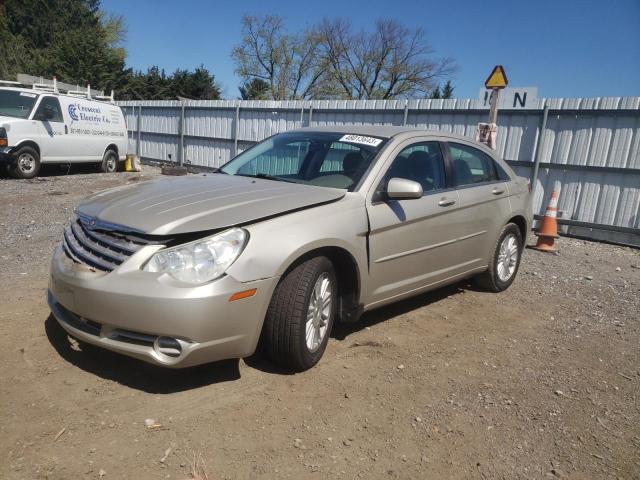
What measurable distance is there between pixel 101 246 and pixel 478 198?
3.32m

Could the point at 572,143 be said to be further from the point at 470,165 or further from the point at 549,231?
the point at 470,165

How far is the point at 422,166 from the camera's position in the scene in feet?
14.4

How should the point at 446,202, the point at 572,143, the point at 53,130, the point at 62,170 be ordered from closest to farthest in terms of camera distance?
the point at 446,202 < the point at 572,143 < the point at 53,130 < the point at 62,170

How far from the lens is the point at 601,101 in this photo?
8.79m

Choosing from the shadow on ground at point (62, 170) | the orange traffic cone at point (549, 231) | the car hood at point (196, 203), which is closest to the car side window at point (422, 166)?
the car hood at point (196, 203)

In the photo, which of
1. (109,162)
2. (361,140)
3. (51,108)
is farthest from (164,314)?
(109,162)

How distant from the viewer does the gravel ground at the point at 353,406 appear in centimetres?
252

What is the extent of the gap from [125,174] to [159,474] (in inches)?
527

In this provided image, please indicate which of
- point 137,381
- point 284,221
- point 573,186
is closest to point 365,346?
point 284,221

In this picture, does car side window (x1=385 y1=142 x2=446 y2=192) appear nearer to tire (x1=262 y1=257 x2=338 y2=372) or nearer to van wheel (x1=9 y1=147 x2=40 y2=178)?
tire (x1=262 y1=257 x2=338 y2=372)

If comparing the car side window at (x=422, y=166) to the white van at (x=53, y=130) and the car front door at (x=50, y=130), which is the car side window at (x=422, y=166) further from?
the car front door at (x=50, y=130)

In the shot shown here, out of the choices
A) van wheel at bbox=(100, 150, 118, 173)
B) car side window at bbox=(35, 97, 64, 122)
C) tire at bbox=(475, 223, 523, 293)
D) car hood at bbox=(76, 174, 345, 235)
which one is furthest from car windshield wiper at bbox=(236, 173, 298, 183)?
van wheel at bbox=(100, 150, 118, 173)

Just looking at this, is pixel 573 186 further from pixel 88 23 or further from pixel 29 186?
pixel 88 23

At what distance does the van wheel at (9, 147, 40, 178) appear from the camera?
37.0ft
